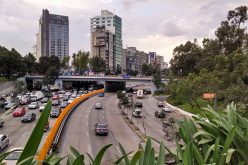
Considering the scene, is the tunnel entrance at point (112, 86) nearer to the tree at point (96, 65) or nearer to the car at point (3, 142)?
the tree at point (96, 65)

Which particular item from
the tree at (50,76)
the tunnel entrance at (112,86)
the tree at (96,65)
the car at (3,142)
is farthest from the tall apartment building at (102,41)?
the car at (3,142)

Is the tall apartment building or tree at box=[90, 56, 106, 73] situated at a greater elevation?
the tall apartment building

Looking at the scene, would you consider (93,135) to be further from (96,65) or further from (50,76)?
(96,65)

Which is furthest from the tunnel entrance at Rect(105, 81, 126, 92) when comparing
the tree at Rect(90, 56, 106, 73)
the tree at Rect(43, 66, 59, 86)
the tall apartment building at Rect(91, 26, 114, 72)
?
the tall apartment building at Rect(91, 26, 114, 72)

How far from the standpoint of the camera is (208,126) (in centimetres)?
698

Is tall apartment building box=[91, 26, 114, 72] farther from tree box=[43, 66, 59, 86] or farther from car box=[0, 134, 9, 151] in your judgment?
car box=[0, 134, 9, 151]

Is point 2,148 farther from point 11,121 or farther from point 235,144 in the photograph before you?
point 235,144

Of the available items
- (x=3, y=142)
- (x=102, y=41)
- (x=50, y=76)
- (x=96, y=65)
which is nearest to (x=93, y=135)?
(x=3, y=142)

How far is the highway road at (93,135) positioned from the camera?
2897 cm

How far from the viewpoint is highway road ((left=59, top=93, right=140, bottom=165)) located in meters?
29.0

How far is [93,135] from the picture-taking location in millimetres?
35969

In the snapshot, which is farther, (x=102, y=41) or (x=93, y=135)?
(x=102, y=41)

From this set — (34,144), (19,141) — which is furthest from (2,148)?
(34,144)

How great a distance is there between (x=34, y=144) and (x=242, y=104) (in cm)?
2871
